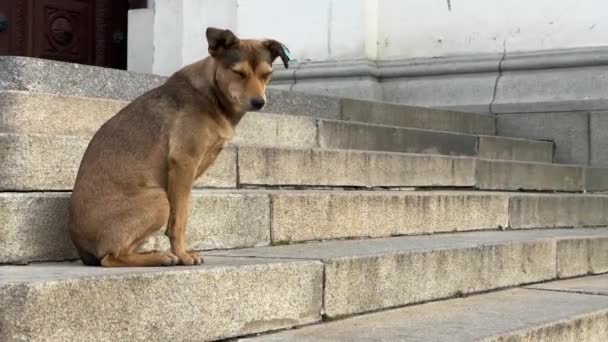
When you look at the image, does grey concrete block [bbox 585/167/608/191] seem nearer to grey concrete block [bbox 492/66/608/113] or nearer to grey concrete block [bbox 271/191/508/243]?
grey concrete block [bbox 492/66/608/113]

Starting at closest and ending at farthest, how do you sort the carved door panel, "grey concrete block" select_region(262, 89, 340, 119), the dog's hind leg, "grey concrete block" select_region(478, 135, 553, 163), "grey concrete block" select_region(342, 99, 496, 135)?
the dog's hind leg < "grey concrete block" select_region(262, 89, 340, 119) < "grey concrete block" select_region(342, 99, 496, 135) < "grey concrete block" select_region(478, 135, 553, 163) < the carved door panel

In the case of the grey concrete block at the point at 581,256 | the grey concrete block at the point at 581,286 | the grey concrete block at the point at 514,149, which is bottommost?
the grey concrete block at the point at 581,286

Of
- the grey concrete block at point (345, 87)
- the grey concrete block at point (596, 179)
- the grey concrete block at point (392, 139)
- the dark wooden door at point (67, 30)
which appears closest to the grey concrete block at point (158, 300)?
the grey concrete block at point (392, 139)

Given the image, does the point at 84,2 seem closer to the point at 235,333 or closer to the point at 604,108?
the point at 604,108

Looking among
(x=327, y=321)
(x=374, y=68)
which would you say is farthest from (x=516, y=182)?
(x=327, y=321)

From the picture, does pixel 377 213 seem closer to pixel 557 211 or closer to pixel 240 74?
pixel 240 74

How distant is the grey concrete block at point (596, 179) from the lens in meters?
9.44

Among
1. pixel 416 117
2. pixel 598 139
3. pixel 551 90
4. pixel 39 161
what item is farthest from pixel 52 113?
pixel 598 139

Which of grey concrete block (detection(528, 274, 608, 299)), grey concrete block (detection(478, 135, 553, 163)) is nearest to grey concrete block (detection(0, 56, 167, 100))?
grey concrete block (detection(528, 274, 608, 299))

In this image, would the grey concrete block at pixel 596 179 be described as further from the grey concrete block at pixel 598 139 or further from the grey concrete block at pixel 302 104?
the grey concrete block at pixel 302 104

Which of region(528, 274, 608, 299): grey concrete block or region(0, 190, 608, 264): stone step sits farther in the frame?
region(528, 274, 608, 299): grey concrete block

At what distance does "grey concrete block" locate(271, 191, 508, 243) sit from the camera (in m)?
5.65

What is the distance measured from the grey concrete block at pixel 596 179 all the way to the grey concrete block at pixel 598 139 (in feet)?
0.47

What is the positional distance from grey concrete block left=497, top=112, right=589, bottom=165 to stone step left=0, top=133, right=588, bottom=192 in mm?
357
